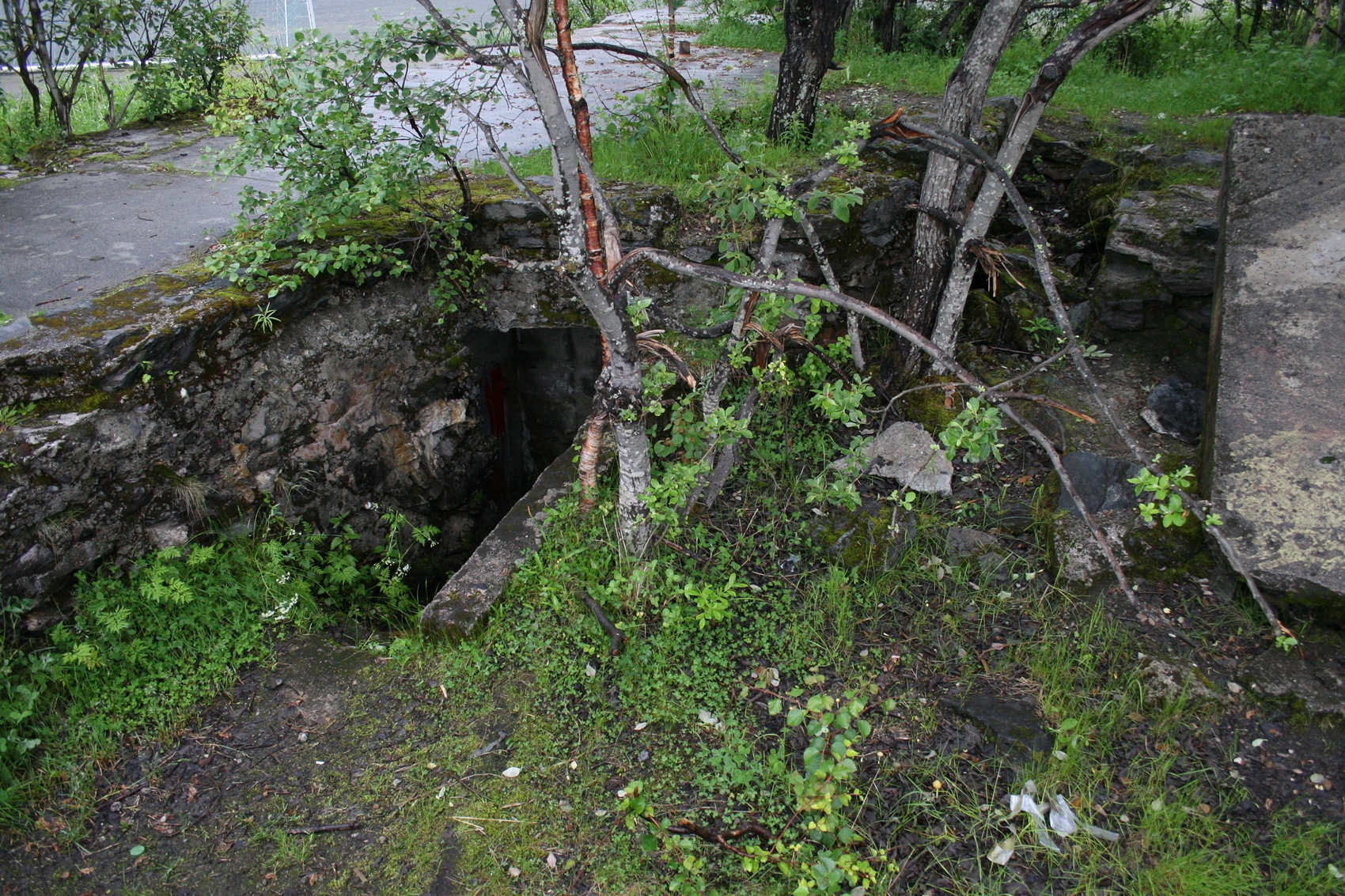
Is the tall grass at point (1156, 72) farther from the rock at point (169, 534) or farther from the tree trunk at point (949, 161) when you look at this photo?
the rock at point (169, 534)

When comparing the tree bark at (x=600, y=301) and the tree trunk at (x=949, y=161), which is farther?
the tree trunk at (x=949, y=161)

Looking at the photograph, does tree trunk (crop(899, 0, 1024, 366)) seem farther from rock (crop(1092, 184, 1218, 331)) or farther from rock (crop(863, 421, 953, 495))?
rock (crop(1092, 184, 1218, 331))

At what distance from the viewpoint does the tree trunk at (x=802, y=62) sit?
4.39 metres

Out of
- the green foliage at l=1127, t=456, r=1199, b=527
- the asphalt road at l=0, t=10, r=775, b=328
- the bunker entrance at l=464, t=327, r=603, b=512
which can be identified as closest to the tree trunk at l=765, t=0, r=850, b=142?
the asphalt road at l=0, t=10, r=775, b=328

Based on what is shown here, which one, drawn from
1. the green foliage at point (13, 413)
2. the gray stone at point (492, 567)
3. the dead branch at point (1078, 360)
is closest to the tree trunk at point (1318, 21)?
the dead branch at point (1078, 360)

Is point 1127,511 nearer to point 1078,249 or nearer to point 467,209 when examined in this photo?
point 1078,249

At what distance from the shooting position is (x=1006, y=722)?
261 centimetres

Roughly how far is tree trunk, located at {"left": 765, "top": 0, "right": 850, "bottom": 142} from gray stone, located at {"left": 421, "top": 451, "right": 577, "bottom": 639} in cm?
269

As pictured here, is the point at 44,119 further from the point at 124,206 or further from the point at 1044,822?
the point at 1044,822

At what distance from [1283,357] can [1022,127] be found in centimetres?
141

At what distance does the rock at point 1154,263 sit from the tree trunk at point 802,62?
194 cm

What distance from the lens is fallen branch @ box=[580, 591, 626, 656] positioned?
9.81 feet

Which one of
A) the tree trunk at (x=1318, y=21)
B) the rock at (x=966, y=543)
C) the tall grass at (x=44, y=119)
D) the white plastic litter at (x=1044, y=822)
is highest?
the tree trunk at (x=1318, y=21)

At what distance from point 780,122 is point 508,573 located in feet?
11.0
